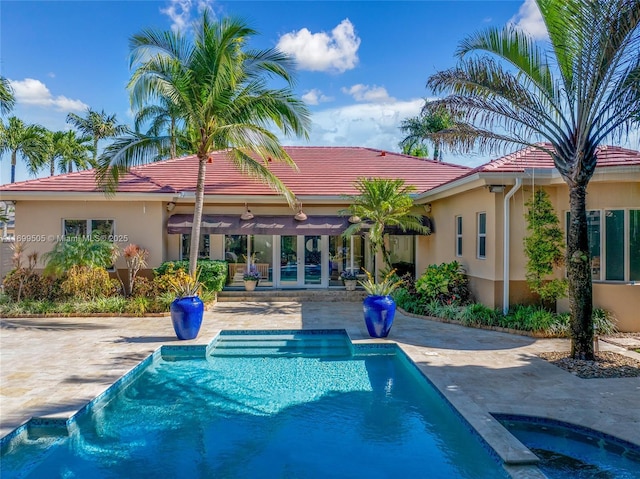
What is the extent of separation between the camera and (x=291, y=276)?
24.3 meters

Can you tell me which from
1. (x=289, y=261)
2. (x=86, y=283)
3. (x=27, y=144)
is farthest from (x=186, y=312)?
(x=27, y=144)

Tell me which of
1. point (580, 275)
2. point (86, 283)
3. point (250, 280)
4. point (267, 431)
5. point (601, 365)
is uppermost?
point (580, 275)

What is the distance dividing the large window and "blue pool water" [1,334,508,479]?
27.7 feet

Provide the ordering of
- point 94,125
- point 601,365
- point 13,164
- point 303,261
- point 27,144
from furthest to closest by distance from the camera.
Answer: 1. point 94,125
2. point 13,164
3. point 27,144
4. point 303,261
5. point 601,365

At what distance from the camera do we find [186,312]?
13758 millimetres

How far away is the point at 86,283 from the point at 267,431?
1443cm

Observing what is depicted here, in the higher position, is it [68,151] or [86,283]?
[68,151]

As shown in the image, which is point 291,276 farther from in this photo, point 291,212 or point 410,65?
point 410,65

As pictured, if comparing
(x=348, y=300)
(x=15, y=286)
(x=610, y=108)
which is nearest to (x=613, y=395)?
(x=610, y=108)

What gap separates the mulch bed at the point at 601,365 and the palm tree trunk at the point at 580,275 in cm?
33

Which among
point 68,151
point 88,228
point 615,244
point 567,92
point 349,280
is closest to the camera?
point 567,92

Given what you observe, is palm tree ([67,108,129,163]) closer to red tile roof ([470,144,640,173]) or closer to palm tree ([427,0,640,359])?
red tile roof ([470,144,640,173])

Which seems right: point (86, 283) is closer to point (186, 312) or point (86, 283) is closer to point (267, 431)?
point (186, 312)

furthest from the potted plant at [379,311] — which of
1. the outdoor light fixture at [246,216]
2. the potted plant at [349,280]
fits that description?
the outdoor light fixture at [246,216]
